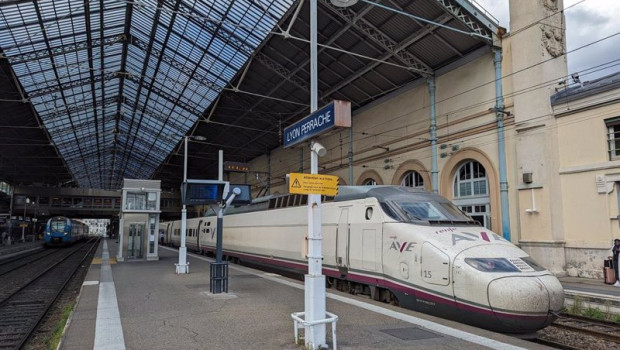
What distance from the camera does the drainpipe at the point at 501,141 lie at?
17.2 m

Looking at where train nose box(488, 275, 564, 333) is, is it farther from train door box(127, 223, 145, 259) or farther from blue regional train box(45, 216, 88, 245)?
blue regional train box(45, 216, 88, 245)

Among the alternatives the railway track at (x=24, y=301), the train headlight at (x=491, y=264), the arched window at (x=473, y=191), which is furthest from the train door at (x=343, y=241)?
the arched window at (x=473, y=191)

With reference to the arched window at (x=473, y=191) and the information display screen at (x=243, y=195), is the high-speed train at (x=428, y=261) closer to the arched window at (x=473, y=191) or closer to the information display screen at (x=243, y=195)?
the information display screen at (x=243, y=195)

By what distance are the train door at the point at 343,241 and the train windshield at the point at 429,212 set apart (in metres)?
1.74

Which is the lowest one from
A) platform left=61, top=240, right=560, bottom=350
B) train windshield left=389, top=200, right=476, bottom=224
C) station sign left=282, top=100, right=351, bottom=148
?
platform left=61, top=240, right=560, bottom=350

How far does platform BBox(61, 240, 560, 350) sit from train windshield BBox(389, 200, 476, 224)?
2.01 metres

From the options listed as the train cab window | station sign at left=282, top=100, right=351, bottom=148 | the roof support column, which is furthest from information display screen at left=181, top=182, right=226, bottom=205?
the roof support column

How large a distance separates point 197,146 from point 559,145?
34351 mm

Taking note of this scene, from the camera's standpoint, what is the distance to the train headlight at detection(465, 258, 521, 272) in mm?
7180

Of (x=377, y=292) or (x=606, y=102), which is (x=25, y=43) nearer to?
(x=377, y=292)

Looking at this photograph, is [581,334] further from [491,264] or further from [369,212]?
[369,212]

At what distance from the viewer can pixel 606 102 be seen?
1438 centimetres

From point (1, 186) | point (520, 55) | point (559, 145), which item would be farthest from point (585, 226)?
point (1, 186)

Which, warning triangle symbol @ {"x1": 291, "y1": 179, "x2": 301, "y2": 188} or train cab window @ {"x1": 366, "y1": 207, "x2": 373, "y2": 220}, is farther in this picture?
train cab window @ {"x1": 366, "y1": 207, "x2": 373, "y2": 220}
